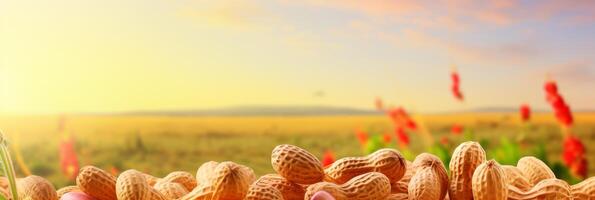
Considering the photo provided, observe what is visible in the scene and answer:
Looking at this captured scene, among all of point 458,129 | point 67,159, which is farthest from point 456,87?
point 67,159

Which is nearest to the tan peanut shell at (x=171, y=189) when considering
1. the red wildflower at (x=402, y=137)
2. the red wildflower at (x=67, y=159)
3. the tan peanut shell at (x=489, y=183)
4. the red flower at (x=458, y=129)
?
the tan peanut shell at (x=489, y=183)

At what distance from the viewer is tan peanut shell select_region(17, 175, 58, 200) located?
539mm

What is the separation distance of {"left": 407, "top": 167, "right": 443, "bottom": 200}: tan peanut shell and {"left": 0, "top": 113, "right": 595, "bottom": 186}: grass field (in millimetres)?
1843

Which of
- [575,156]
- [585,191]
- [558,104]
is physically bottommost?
[575,156]

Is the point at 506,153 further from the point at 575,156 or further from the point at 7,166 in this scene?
the point at 7,166

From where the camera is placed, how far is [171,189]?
1.87 ft

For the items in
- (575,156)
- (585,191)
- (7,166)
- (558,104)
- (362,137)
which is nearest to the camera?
(7,166)

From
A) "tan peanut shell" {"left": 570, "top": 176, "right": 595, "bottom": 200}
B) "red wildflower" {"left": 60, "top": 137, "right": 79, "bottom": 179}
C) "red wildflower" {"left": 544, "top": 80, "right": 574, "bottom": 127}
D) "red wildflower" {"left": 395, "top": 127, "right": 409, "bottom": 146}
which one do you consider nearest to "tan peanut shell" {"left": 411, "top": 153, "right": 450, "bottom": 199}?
"tan peanut shell" {"left": 570, "top": 176, "right": 595, "bottom": 200}

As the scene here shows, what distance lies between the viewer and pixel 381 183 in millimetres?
519

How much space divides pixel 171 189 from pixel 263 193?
0.11m

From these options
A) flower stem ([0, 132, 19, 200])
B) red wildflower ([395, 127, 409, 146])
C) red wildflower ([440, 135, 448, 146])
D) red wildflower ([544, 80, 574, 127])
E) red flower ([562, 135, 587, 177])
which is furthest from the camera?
red wildflower ([440, 135, 448, 146])

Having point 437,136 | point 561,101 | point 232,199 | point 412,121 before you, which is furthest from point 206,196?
point 437,136

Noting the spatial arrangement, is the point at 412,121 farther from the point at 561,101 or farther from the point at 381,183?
the point at 381,183

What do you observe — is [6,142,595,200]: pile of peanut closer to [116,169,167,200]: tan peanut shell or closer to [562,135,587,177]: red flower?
[116,169,167,200]: tan peanut shell
